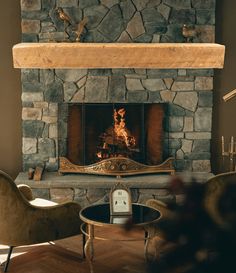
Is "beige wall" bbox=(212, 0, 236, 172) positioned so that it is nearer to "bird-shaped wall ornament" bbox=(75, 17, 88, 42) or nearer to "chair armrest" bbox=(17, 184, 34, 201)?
"bird-shaped wall ornament" bbox=(75, 17, 88, 42)

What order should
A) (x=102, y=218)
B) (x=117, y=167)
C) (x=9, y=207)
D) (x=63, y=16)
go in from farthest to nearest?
(x=117, y=167), (x=63, y=16), (x=102, y=218), (x=9, y=207)

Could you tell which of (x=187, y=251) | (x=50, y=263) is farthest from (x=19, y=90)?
(x=187, y=251)

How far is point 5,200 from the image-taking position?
10.1ft

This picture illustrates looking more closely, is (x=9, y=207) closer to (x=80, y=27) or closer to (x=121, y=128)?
(x=121, y=128)

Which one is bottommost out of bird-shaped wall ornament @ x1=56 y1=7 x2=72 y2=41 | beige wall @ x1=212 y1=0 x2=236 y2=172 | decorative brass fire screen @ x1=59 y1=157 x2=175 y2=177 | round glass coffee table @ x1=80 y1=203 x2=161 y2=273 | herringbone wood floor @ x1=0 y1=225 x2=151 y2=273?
herringbone wood floor @ x1=0 y1=225 x2=151 y2=273

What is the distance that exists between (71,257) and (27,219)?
25.9 inches

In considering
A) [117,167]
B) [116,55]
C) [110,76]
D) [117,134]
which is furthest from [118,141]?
[116,55]

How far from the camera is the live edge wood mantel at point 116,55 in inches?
181

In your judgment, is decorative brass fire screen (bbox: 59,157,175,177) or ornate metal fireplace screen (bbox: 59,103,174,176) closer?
decorative brass fire screen (bbox: 59,157,175,177)

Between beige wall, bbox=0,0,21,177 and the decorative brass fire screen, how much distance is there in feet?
1.85

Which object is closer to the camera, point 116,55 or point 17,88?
point 116,55

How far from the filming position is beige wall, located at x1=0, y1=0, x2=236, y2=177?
4.85 m

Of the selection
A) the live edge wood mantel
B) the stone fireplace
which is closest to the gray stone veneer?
the stone fireplace

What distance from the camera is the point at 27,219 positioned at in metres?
3.16
